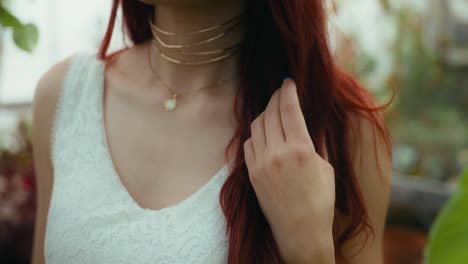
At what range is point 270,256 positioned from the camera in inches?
47.0

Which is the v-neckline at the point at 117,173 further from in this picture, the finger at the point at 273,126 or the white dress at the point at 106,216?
the finger at the point at 273,126

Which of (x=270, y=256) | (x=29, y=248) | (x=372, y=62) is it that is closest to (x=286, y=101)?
(x=270, y=256)

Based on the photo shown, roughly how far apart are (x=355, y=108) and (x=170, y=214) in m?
0.45

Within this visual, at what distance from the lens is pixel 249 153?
4.08ft

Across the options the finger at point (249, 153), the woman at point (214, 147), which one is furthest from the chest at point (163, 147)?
the finger at point (249, 153)

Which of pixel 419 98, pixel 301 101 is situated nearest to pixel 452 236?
pixel 301 101

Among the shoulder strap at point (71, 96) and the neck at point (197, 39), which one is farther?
the shoulder strap at point (71, 96)

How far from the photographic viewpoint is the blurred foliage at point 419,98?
5.21 meters

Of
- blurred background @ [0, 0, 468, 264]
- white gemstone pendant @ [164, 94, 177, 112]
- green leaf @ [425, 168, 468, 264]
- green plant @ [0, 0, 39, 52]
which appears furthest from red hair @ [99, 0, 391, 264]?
blurred background @ [0, 0, 468, 264]

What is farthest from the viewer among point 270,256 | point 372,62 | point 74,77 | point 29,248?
point 372,62

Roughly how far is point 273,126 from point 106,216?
39 cm

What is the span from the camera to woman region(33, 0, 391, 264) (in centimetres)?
120

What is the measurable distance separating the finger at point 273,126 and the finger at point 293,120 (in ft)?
0.04

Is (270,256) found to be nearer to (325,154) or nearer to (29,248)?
(325,154)
